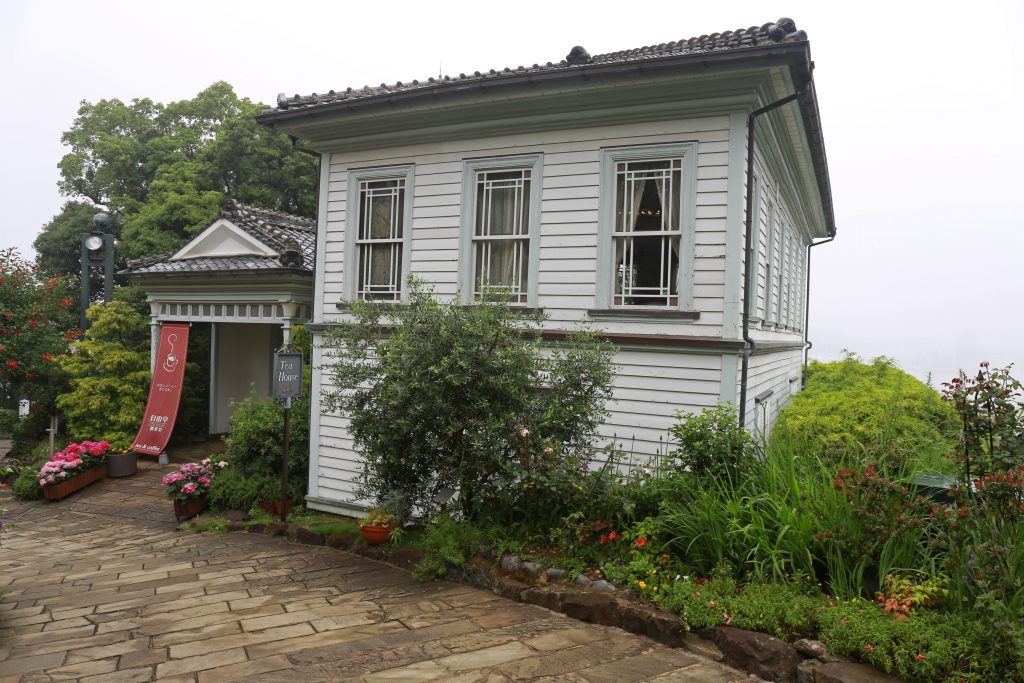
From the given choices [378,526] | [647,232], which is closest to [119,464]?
Answer: [378,526]

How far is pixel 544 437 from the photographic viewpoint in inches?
237

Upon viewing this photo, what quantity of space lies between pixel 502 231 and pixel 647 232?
1955 millimetres

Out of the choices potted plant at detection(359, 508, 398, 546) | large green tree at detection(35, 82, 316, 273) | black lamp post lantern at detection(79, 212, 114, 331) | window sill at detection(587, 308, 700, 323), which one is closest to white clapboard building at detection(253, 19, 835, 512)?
window sill at detection(587, 308, 700, 323)

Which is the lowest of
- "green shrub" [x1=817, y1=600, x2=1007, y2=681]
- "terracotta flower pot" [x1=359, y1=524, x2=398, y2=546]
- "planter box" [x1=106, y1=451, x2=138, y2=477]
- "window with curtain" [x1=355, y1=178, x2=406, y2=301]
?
"planter box" [x1=106, y1=451, x2=138, y2=477]

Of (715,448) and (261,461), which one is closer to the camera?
(715,448)

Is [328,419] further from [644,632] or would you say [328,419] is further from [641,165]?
[644,632]

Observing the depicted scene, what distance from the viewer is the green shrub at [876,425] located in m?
5.79

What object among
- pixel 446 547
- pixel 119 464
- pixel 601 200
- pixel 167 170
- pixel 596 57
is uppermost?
pixel 167 170

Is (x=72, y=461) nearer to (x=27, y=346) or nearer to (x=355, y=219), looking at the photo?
(x=27, y=346)

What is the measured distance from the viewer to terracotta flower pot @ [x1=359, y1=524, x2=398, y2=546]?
22.6 ft

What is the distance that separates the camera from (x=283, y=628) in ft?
16.6

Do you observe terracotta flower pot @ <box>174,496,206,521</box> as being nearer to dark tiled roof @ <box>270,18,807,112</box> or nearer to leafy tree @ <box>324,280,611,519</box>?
leafy tree @ <box>324,280,611,519</box>

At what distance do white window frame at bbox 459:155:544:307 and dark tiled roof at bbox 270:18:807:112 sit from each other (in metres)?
1.03

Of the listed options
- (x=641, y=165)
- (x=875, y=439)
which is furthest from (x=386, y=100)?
(x=875, y=439)
